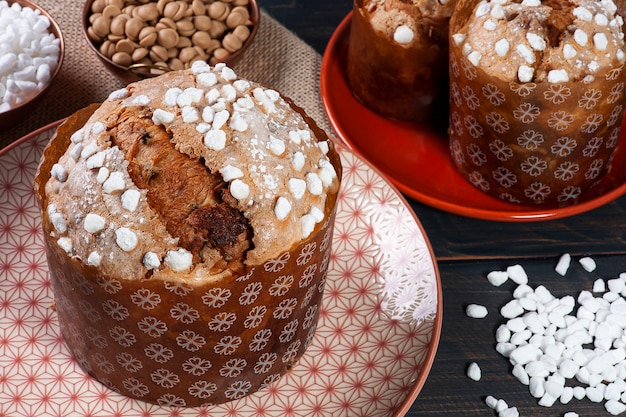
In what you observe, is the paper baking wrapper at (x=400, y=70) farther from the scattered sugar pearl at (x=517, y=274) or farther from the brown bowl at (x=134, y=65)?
the scattered sugar pearl at (x=517, y=274)

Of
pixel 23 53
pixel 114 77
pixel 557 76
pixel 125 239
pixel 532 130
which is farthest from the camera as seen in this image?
pixel 114 77

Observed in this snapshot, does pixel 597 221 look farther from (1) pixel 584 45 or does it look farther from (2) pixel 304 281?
(2) pixel 304 281

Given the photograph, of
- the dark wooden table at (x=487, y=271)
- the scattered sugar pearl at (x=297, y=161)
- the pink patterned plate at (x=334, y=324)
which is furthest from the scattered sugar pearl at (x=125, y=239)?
the dark wooden table at (x=487, y=271)

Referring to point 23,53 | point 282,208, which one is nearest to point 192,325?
point 282,208

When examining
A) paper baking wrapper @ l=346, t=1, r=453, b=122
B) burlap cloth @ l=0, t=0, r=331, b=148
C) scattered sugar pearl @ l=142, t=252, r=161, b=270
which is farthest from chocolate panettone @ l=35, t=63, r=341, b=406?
burlap cloth @ l=0, t=0, r=331, b=148

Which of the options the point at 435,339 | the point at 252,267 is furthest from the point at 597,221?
the point at 252,267

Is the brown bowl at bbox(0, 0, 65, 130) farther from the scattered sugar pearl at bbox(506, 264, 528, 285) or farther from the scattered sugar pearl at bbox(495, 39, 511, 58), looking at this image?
the scattered sugar pearl at bbox(506, 264, 528, 285)

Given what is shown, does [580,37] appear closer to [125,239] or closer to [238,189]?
[238,189]
